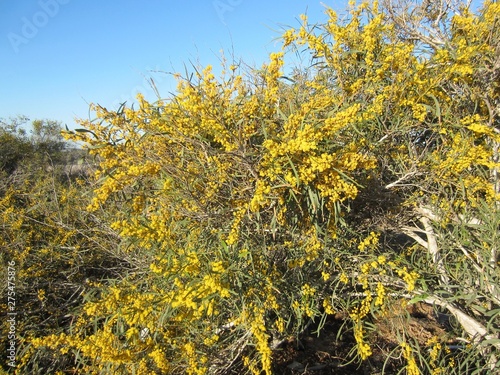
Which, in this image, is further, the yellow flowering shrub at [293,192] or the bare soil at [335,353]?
the bare soil at [335,353]

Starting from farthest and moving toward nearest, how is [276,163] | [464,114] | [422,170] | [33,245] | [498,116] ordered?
[33,245]
[498,116]
[464,114]
[422,170]
[276,163]

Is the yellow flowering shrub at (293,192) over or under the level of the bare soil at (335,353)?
over

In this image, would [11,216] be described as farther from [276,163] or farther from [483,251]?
[483,251]

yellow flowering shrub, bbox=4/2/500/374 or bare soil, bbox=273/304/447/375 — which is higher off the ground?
yellow flowering shrub, bbox=4/2/500/374

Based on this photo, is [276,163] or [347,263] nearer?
[276,163]

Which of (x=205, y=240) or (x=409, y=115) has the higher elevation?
(x=409, y=115)

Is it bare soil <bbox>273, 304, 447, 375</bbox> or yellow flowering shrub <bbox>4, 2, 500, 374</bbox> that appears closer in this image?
yellow flowering shrub <bbox>4, 2, 500, 374</bbox>

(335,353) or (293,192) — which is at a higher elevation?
(293,192)

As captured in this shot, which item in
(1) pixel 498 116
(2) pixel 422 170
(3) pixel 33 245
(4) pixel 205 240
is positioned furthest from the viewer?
(3) pixel 33 245

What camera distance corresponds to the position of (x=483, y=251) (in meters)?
1.90

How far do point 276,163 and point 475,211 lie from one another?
149cm

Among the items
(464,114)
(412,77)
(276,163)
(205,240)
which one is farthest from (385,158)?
(205,240)

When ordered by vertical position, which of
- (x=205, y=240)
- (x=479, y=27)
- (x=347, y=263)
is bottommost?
(x=347, y=263)

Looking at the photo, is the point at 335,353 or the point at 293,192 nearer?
the point at 293,192
